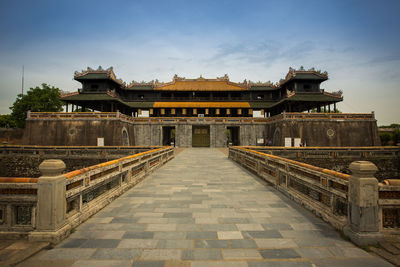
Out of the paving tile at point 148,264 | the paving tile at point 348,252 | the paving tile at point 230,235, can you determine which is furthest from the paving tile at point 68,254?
the paving tile at point 348,252

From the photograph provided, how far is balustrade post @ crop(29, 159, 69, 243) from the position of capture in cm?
342

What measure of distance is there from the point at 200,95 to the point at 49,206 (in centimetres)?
3508

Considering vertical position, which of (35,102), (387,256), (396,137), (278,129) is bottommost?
(387,256)

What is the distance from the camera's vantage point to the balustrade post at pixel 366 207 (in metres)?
3.37

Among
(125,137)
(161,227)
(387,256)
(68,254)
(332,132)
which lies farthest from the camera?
(125,137)

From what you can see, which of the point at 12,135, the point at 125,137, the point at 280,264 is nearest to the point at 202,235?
the point at 280,264

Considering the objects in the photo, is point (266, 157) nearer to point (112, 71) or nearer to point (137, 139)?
point (137, 139)

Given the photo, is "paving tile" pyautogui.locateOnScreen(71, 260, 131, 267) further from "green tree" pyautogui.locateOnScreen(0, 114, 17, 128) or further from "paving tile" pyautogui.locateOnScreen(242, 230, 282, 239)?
"green tree" pyautogui.locateOnScreen(0, 114, 17, 128)

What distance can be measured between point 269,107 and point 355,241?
3259cm

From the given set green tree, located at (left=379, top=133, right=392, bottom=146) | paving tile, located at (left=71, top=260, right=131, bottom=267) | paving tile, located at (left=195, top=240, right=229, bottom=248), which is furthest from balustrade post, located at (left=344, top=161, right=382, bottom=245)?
green tree, located at (left=379, top=133, right=392, bottom=146)

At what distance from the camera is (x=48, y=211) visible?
3473 mm

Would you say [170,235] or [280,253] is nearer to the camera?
[280,253]

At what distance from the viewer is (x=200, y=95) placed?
1470 inches

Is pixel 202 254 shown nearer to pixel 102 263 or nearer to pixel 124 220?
pixel 102 263
